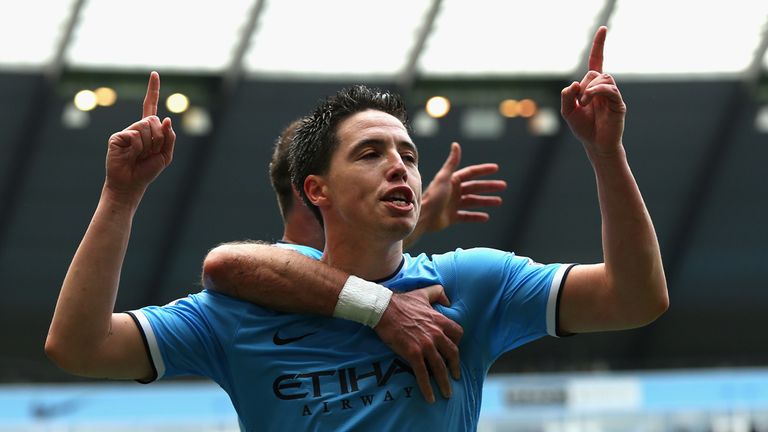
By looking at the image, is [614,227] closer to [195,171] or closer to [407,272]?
[407,272]

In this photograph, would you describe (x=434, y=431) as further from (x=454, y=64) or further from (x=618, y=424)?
(x=454, y=64)

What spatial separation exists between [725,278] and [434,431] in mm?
14684

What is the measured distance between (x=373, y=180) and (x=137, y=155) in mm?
575

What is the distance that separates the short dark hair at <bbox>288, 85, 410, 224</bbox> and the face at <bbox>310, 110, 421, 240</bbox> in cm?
3

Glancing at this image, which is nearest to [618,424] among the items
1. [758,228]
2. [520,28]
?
[520,28]

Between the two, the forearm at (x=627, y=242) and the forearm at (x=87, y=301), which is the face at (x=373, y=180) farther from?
the forearm at (x=87, y=301)

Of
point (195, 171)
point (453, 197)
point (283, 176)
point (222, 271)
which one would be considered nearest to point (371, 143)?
point (222, 271)

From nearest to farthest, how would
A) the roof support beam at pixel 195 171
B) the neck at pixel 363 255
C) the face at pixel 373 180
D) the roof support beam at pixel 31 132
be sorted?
the face at pixel 373 180 → the neck at pixel 363 255 → the roof support beam at pixel 31 132 → the roof support beam at pixel 195 171

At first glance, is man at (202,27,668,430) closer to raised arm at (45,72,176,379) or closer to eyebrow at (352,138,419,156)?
eyebrow at (352,138,419,156)

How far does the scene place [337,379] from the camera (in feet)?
9.89

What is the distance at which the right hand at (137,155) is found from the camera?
2.97m

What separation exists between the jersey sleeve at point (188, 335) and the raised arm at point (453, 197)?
1487 mm

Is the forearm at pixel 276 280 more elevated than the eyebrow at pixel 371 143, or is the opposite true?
the eyebrow at pixel 371 143

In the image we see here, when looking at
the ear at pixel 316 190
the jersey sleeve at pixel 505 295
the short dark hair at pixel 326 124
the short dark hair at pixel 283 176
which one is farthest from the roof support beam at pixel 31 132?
the jersey sleeve at pixel 505 295
